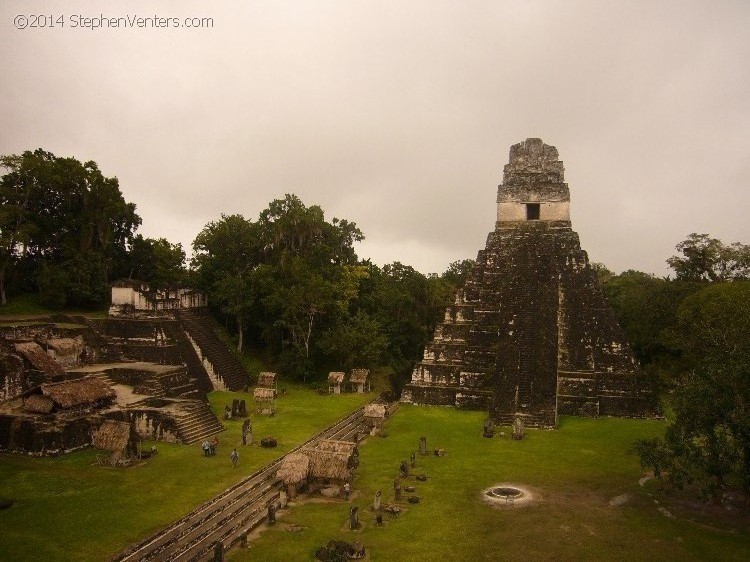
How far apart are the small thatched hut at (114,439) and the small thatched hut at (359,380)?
15.5 m

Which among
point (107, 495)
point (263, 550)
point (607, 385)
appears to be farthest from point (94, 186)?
point (607, 385)

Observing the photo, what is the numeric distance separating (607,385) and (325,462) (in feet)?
49.7

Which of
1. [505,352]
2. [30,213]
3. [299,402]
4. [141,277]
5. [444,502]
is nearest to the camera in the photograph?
[444,502]

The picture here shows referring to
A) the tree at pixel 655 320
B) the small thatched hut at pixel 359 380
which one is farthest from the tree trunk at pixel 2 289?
the tree at pixel 655 320

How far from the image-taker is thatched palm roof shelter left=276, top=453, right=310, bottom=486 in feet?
53.3

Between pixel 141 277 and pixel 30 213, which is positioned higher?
pixel 30 213

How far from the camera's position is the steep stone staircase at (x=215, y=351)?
31731 millimetres

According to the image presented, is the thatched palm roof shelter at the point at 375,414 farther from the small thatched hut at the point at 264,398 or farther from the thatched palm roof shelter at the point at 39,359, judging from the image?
the thatched palm roof shelter at the point at 39,359

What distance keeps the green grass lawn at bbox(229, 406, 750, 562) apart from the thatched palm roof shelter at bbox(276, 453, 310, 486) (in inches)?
30.8

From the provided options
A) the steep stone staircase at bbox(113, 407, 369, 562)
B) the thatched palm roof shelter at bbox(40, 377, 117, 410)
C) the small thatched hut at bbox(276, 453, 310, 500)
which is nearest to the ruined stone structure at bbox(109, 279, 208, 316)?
the thatched palm roof shelter at bbox(40, 377, 117, 410)

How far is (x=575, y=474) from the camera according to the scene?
17.8m

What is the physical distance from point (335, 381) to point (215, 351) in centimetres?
719

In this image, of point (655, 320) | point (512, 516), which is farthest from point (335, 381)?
point (655, 320)

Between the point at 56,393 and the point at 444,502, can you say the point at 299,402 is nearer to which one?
the point at 56,393
